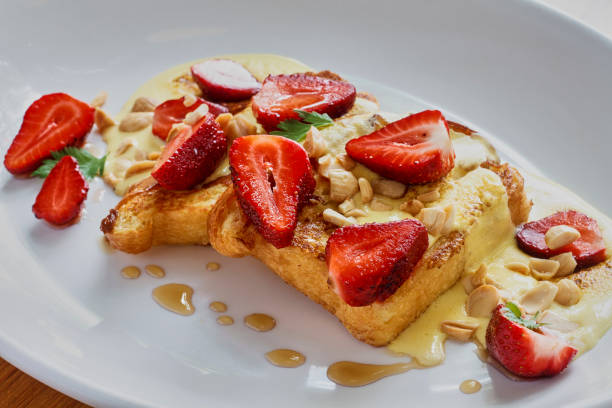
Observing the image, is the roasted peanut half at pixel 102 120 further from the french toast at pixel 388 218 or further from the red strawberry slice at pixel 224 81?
the french toast at pixel 388 218

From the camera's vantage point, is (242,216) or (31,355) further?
(242,216)

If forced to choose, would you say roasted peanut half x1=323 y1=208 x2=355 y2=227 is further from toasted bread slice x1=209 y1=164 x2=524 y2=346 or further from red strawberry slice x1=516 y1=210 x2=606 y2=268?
red strawberry slice x1=516 y1=210 x2=606 y2=268

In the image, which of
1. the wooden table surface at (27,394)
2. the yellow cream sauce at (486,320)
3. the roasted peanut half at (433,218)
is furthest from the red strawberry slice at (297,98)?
the wooden table surface at (27,394)

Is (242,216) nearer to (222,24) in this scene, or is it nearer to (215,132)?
(215,132)

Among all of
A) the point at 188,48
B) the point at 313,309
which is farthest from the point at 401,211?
the point at 188,48

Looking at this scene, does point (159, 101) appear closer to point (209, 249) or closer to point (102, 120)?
point (102, 120)

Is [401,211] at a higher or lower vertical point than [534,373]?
higher

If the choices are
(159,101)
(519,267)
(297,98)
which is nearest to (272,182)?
(297,98)
